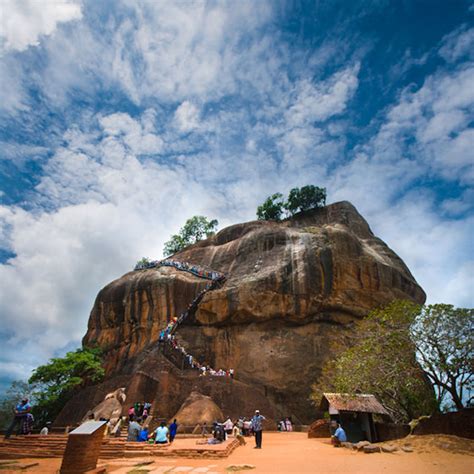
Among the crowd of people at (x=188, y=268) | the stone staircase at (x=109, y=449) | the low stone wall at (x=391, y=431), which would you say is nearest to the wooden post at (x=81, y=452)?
the stone staircase at (x=109, y=449)

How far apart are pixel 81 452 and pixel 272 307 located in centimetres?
2218

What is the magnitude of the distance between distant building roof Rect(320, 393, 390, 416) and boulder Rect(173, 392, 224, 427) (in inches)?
215

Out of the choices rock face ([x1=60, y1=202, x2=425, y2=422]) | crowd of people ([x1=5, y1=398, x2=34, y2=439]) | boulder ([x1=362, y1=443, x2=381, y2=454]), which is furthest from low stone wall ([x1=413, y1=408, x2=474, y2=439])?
rock face ([x1=60, y1=202, x2=425, y2=422])

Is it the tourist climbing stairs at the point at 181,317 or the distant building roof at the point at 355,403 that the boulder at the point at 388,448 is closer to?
the distant building roof at the point at 355,403

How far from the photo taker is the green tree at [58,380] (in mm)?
25297

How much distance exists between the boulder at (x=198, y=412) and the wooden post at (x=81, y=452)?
993cm

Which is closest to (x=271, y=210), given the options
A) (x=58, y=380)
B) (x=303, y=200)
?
(x=303, y=200)

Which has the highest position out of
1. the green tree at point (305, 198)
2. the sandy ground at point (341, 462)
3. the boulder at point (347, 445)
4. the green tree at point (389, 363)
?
the green tree at point (305, 198)

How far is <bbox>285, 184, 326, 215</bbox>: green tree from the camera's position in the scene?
40219 mm

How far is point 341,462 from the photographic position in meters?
8.11

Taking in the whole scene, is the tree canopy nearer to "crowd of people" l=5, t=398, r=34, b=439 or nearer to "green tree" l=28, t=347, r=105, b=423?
"crowd of people" l=5, t=398, r=34, b=439

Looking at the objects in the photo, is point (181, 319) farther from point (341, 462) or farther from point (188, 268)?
point (341, 462)

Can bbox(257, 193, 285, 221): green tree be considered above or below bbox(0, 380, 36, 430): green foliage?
above

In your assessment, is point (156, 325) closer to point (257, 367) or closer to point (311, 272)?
point (257, 367)
